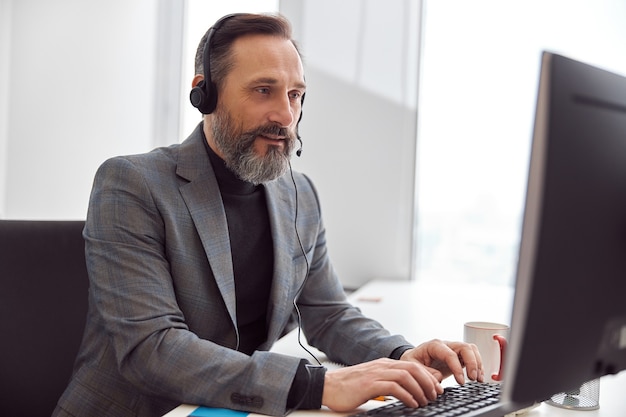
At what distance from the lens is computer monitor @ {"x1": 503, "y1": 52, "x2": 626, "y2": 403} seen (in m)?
0.64

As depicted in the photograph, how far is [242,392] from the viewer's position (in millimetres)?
981

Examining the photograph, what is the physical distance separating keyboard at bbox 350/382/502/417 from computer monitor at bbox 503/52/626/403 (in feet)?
0.69

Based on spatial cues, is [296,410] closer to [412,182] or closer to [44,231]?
[44,231]

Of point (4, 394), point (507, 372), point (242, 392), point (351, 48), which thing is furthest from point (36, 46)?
point (507, 372)

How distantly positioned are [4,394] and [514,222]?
1.94 m

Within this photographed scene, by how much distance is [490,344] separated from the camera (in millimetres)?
1183

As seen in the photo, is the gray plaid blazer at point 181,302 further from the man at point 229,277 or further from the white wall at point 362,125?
the white wall at point 362,125

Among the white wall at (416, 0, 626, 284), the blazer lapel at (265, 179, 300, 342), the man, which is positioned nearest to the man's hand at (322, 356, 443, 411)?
the man

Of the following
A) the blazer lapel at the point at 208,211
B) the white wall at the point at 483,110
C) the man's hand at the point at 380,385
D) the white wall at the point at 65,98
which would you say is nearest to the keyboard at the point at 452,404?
the man's hand at the point at 380,385

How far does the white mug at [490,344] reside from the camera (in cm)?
116

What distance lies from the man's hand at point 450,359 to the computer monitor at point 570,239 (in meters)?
0.36

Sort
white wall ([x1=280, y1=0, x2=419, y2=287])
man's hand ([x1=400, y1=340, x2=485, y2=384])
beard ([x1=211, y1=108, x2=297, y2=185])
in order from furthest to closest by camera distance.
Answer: white wall ([x1=280, y1=0, x2=419, y2=287]) < beard ([x1=211, y1=108, x2=297, y2=185]) < man's hand ([x1=400, y1=340, x2=485, y2=384])

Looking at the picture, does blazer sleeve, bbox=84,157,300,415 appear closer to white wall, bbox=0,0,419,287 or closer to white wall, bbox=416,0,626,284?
white wall, bbox=0,0,419,287

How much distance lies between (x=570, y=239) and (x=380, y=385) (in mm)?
395
